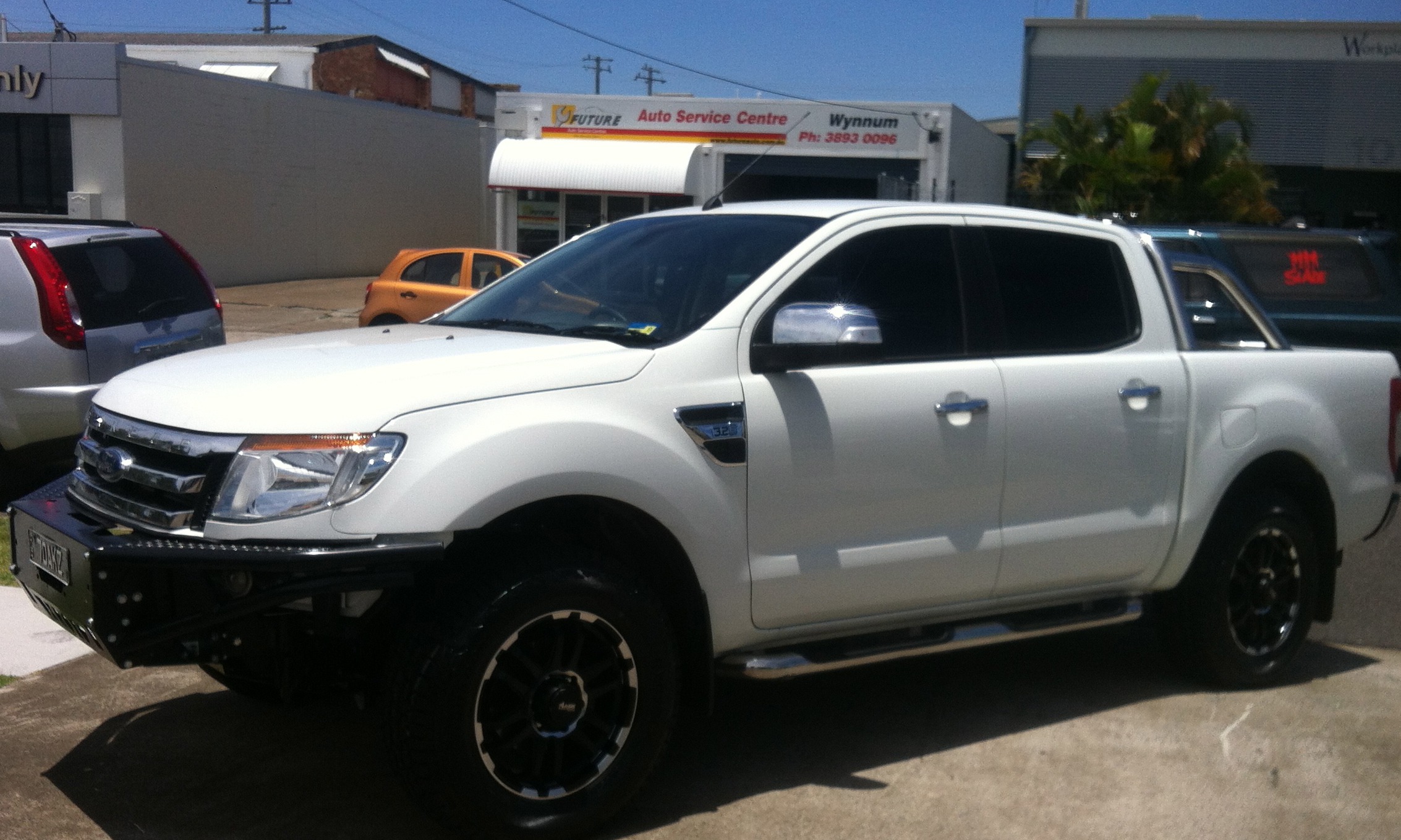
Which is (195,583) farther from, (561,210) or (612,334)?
(561,210)

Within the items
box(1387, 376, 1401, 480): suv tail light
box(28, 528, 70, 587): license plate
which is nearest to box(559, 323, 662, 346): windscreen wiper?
box(28, 528, 70, 587): license plate

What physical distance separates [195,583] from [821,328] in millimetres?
1909

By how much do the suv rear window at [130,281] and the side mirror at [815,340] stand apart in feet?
16.6

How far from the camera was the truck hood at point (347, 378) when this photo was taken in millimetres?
3494

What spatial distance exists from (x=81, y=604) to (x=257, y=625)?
438mm

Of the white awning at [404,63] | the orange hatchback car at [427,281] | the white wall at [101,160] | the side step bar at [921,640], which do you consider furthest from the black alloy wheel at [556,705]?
the white awning at [404,63]

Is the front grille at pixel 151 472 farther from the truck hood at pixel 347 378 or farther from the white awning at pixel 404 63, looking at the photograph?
the white awning at pixel 404 63

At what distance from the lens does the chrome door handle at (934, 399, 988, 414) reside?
4.42m

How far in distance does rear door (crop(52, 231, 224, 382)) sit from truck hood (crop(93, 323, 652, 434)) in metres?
3.80

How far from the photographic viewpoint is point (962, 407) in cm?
446

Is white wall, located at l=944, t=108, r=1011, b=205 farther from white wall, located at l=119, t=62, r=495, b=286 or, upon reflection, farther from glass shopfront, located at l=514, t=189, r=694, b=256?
white wall, located at l=119, t=62, r=495, b=286

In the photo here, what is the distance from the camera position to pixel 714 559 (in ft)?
13.1

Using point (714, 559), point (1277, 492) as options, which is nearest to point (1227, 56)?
point (1277, 492)

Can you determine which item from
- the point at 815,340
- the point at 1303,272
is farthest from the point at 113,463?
the point at 1303,272
